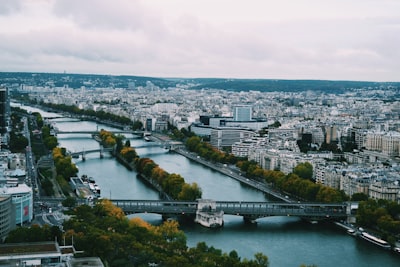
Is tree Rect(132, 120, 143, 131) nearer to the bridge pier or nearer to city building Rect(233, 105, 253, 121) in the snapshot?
city building Rect(233, 105, 253, 121)

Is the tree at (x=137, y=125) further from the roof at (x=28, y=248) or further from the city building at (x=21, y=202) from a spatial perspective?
the roof at (x=28, y=248)

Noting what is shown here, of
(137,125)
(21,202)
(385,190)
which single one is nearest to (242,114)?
(137,125)

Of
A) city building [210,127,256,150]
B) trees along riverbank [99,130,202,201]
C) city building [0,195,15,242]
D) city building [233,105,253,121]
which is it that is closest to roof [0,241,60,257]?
city building [0,195,15,242]

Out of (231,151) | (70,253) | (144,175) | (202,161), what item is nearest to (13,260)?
(70,253)

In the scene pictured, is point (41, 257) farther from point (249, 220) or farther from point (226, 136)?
point (226, 136)

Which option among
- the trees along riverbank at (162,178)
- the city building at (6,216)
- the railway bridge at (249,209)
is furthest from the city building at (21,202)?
the trees along riverbank at (162,178)

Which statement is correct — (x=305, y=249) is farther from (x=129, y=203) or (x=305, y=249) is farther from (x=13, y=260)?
(x=13, y=260)
